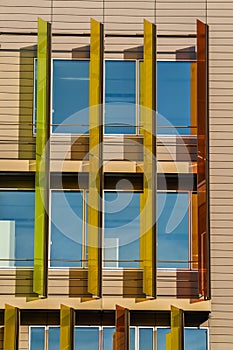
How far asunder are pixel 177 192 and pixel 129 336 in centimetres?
316

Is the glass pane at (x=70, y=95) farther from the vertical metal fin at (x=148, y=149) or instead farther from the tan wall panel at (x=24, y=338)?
the tan wall panel at (x=24, y=338)

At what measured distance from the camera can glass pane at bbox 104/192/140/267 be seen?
22734 mm

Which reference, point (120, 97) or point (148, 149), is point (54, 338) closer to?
point (148, 149)

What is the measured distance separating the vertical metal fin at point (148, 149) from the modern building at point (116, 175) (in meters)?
0.03

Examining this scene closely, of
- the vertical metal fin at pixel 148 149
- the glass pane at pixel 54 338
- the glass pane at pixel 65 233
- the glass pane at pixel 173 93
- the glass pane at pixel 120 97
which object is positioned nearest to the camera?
the vertical metal fin at pixel 148 149

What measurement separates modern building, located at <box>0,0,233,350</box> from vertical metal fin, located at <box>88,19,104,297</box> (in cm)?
3

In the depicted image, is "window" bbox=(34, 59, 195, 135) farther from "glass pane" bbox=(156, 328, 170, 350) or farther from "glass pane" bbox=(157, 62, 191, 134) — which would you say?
"glass pane" bbox=(156, 328, 170, 350)

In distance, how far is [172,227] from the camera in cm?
2292

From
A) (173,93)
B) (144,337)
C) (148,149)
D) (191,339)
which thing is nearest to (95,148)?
(148,149)

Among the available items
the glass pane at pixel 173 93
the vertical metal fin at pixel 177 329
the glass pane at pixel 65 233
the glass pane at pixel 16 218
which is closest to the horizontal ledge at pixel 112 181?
the glass pane at pixel 16 218

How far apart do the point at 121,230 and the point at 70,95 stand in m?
3.05

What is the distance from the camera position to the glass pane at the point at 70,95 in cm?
2295

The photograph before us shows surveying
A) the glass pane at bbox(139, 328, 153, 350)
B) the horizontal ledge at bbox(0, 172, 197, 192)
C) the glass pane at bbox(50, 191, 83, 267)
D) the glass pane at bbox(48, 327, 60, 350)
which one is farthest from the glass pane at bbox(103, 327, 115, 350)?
the horizontal ledge at bbox(0, 172, 197, 192)

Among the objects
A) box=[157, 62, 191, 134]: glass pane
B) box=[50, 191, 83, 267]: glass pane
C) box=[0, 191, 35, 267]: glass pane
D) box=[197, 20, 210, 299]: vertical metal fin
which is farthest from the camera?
box=[157, 62, 191, 134]: glass pane
